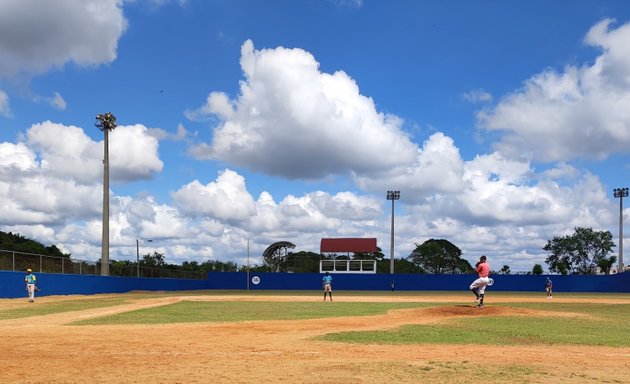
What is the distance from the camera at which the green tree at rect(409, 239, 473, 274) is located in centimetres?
12362

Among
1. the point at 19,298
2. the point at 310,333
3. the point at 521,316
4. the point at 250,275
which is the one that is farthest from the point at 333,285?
the point at 310,333

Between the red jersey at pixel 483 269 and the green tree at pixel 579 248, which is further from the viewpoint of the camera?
the green tree at pixel 579 248

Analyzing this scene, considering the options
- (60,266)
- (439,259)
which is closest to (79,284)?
(60,266)

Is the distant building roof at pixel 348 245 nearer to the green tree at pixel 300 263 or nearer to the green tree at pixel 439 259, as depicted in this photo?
the green tree at pixel 300 263

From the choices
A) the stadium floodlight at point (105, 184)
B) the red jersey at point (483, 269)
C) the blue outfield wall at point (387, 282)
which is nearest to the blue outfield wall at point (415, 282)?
the blue outfield wall at point (387, 282)

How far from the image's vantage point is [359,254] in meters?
85.7

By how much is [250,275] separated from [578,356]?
6316 centimetres

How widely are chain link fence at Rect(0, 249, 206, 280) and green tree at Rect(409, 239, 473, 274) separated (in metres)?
65.7

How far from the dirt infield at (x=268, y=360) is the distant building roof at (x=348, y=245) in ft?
226

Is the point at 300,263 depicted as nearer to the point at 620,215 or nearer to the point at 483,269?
the point at 620,215

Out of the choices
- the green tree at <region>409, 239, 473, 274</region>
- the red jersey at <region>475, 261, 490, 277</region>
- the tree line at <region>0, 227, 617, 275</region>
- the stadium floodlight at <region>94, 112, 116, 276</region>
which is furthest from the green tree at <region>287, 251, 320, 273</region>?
the red jersey at <region>475, 261, 490, 277</region>

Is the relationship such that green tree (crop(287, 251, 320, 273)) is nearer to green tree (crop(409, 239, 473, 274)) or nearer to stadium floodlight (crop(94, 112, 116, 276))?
stadium floodlight (crop(94, 112, 116, 276))

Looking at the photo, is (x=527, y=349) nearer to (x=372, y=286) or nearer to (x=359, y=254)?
(x=372, y=286)

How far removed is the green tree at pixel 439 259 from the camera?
123625mm
